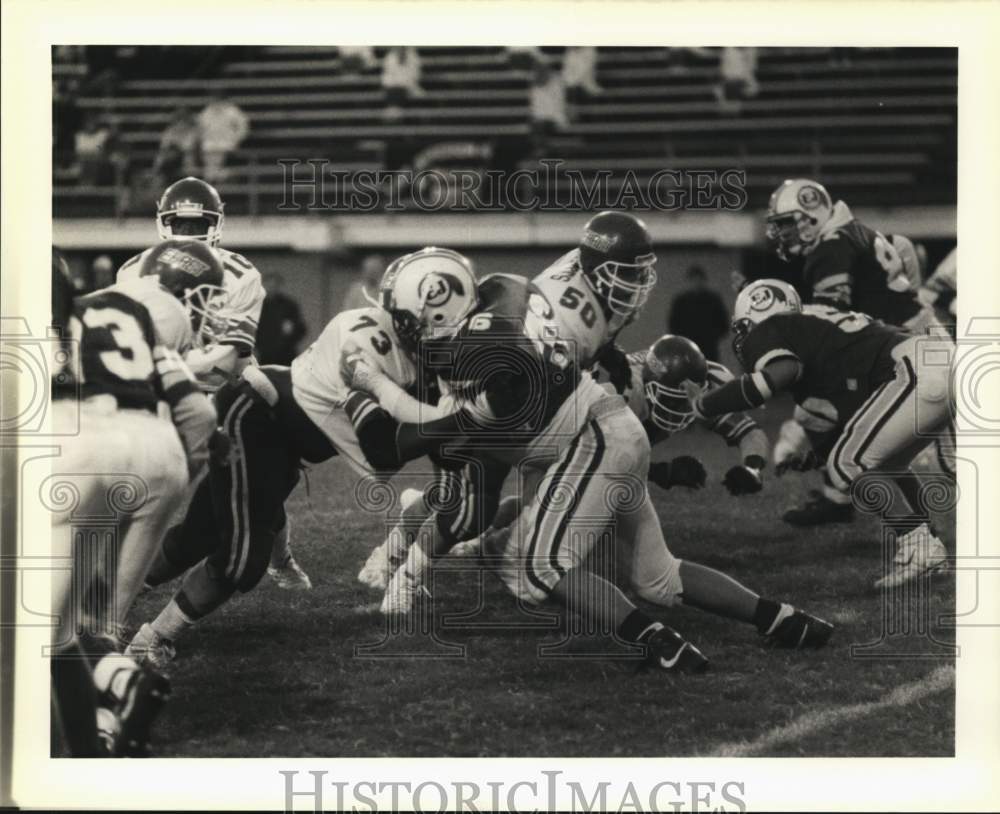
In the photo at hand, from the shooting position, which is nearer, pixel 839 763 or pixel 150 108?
pixel 839 763

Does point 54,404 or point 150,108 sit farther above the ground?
point 150,108

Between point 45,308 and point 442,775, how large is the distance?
1420 mm

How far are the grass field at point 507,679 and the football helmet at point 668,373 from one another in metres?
0.07

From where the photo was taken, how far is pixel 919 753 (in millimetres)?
3219

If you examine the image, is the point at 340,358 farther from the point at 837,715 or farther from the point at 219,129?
the point at 837,715

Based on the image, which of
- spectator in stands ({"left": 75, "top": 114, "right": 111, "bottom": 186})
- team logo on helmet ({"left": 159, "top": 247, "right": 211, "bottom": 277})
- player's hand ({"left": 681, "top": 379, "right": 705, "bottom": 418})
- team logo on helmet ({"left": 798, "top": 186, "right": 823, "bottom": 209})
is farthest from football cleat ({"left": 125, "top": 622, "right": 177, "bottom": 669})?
team logo on helmet ({"left": 798, "top": 186, "right": 823, "bottom": 209})

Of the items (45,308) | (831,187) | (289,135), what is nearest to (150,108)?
(289,135)

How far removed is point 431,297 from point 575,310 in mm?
346

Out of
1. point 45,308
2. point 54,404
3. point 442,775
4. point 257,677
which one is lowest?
point 442,775

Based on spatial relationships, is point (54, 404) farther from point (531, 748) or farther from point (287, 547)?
point (531, 748)

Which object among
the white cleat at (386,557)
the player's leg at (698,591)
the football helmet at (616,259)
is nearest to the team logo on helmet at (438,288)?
the football helmet at (616,259)

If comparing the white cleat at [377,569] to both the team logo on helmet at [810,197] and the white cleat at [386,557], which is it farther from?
the team logo on helmet at [810,197]

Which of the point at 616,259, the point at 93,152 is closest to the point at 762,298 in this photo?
the point at 616,259

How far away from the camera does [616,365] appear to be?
329 cm
